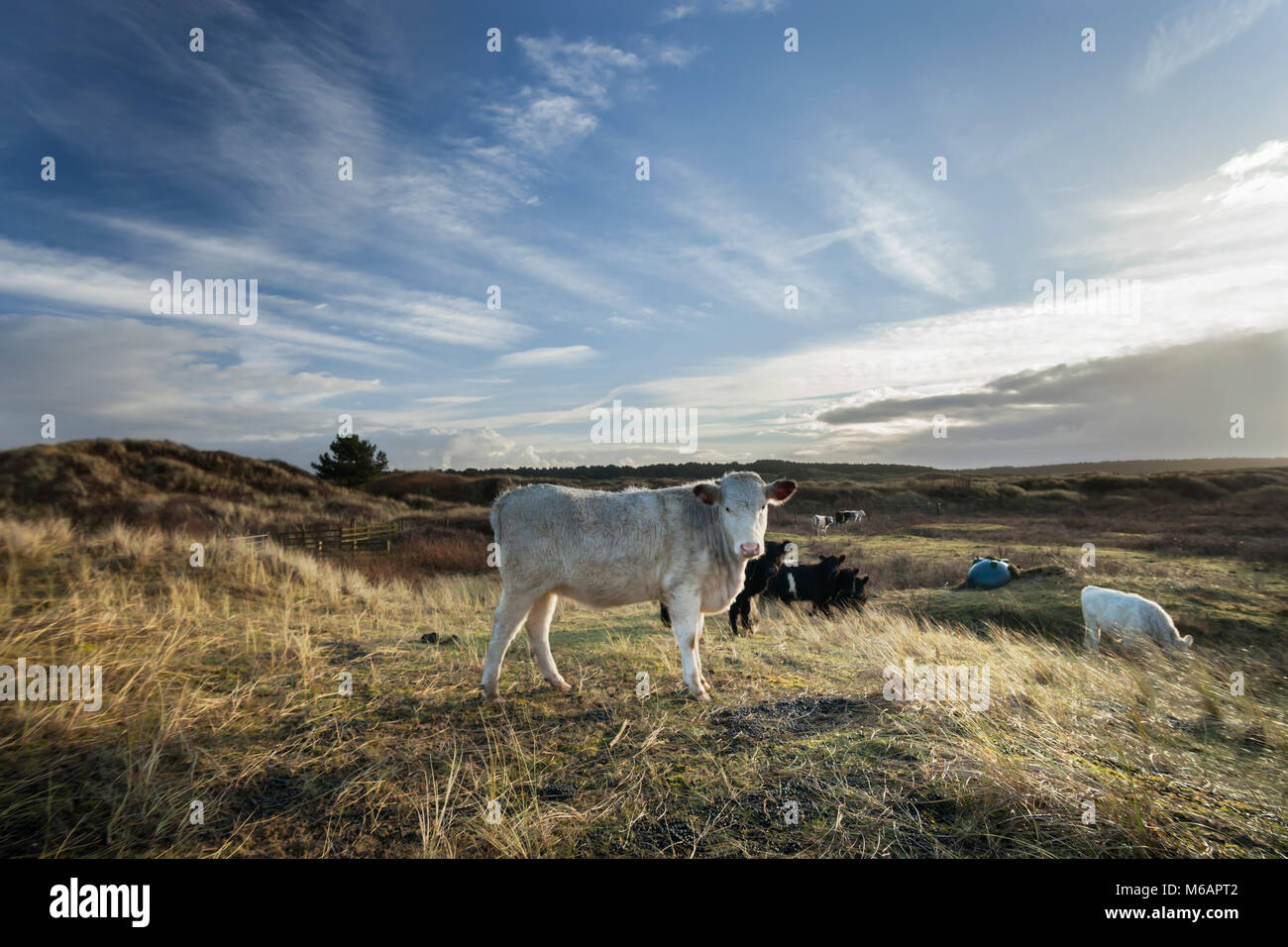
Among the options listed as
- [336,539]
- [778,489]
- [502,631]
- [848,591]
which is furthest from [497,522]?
[336,539]

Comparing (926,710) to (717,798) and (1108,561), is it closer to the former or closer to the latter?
(717,798)

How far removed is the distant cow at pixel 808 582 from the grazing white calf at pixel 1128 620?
17.0 feet

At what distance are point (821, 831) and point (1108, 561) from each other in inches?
785

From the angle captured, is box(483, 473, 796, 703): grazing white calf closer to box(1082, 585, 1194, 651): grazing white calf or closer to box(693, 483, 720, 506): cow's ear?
box(693, 483, 720, 506): cow's ear

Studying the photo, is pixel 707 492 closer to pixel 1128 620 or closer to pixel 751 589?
pixel 751 589

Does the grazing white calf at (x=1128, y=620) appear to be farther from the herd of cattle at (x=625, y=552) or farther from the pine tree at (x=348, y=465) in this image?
the pine tree at (x=348, y=465)

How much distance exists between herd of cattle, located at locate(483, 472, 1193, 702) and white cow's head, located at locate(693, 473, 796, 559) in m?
0.01

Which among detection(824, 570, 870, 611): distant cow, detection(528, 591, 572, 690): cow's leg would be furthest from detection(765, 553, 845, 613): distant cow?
detection(528, 591, 572, 690): cow's leg

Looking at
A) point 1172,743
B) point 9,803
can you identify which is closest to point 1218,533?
point 1172,743

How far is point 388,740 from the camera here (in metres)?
4.61

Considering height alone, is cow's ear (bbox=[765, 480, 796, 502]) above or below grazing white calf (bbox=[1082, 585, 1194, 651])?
above

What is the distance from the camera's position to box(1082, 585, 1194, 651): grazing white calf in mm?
10039

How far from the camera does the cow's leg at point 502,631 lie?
5797mm

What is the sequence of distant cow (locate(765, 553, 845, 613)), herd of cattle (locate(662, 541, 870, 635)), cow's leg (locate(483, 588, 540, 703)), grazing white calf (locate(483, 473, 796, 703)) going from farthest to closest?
distant cow (locate(765, 553, 845, 613))
herd of cattle (locate(662, 541, 870, 635))
grazing white calf (locate(483, 473, 796, 703))
cow's leg (locate(483, 588, 540, 703))
